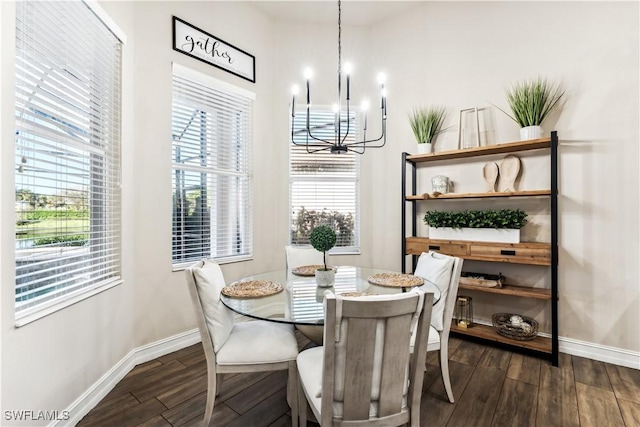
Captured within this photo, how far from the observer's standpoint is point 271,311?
1606mm

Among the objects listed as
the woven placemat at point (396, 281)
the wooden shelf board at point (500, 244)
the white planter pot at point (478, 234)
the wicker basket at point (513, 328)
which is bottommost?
the wicker basket at point (513, 328)

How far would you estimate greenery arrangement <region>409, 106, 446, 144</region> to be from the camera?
323cm

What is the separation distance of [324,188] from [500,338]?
2.36m

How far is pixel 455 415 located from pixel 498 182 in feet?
7.03

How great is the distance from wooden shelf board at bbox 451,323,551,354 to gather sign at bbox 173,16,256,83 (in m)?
3.44

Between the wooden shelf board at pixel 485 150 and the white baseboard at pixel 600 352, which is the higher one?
the wooden shelf board at pixel 485 150

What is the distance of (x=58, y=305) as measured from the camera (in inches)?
66.0

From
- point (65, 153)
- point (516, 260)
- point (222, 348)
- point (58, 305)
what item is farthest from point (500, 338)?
point (65, 153)

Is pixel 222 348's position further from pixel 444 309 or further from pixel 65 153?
pixel 65 153

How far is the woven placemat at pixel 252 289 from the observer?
181 cm

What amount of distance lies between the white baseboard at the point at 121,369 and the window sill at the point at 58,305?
23.4 inches

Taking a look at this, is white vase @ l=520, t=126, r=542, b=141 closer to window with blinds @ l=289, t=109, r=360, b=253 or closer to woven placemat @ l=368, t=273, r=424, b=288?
woven placemat @ l=368, t=273, r=424, b=288

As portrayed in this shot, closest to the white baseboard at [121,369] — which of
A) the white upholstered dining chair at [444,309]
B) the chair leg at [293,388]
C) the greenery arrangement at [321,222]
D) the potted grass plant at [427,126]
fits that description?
the chair leg at [293,388]

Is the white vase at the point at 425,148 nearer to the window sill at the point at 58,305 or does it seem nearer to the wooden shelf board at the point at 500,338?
the wooden shelf board at the point at 500,338
